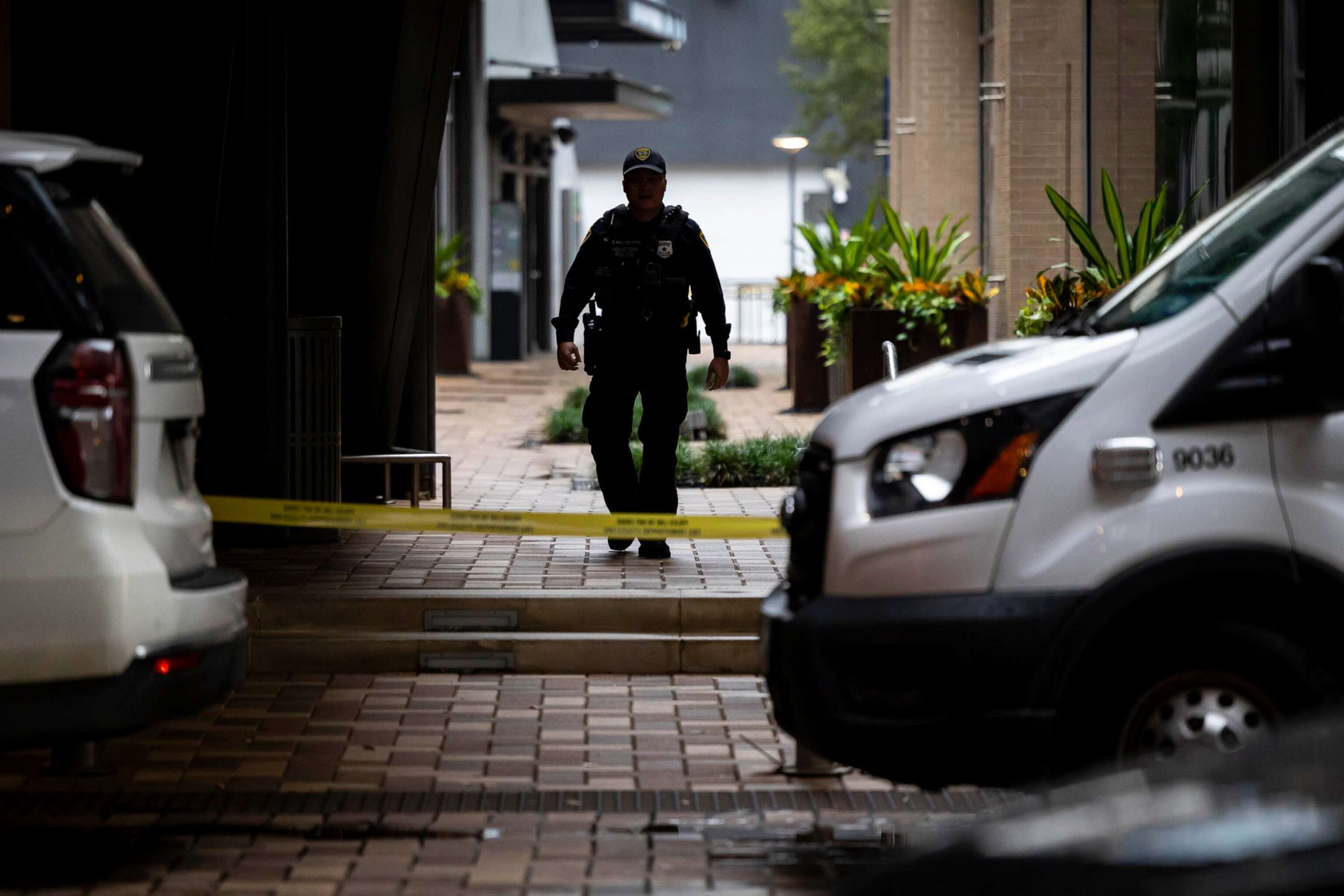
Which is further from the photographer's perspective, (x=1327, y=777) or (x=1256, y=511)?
(x=1256, y=511)

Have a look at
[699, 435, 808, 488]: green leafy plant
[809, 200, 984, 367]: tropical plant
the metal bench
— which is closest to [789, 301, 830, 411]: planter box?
[809, 200, 984, 367]: tropical plant

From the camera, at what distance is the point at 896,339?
1772 centimetres

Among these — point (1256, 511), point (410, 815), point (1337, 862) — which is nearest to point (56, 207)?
point (410, 815)

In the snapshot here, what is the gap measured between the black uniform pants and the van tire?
4654mm

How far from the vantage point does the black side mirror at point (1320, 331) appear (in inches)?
185

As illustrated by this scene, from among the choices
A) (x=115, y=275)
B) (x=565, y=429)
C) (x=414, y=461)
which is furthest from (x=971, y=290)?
(x=115, y=275)

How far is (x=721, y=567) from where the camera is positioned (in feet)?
30.6

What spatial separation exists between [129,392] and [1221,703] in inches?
108

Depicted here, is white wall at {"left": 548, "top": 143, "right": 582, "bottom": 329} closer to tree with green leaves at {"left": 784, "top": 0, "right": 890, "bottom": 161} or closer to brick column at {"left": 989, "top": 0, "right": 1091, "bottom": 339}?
tree with green leaves at {"left": 784, "top": 0, "right": 890, "bottom": 161}

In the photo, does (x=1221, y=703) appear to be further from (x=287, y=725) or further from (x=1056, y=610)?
(x=287, y=725)

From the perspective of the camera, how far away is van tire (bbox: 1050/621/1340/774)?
188 inches

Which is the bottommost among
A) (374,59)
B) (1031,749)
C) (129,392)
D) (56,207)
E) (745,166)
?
(1031,749)

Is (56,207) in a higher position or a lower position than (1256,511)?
higher

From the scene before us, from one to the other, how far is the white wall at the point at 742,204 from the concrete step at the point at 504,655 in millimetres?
53803
